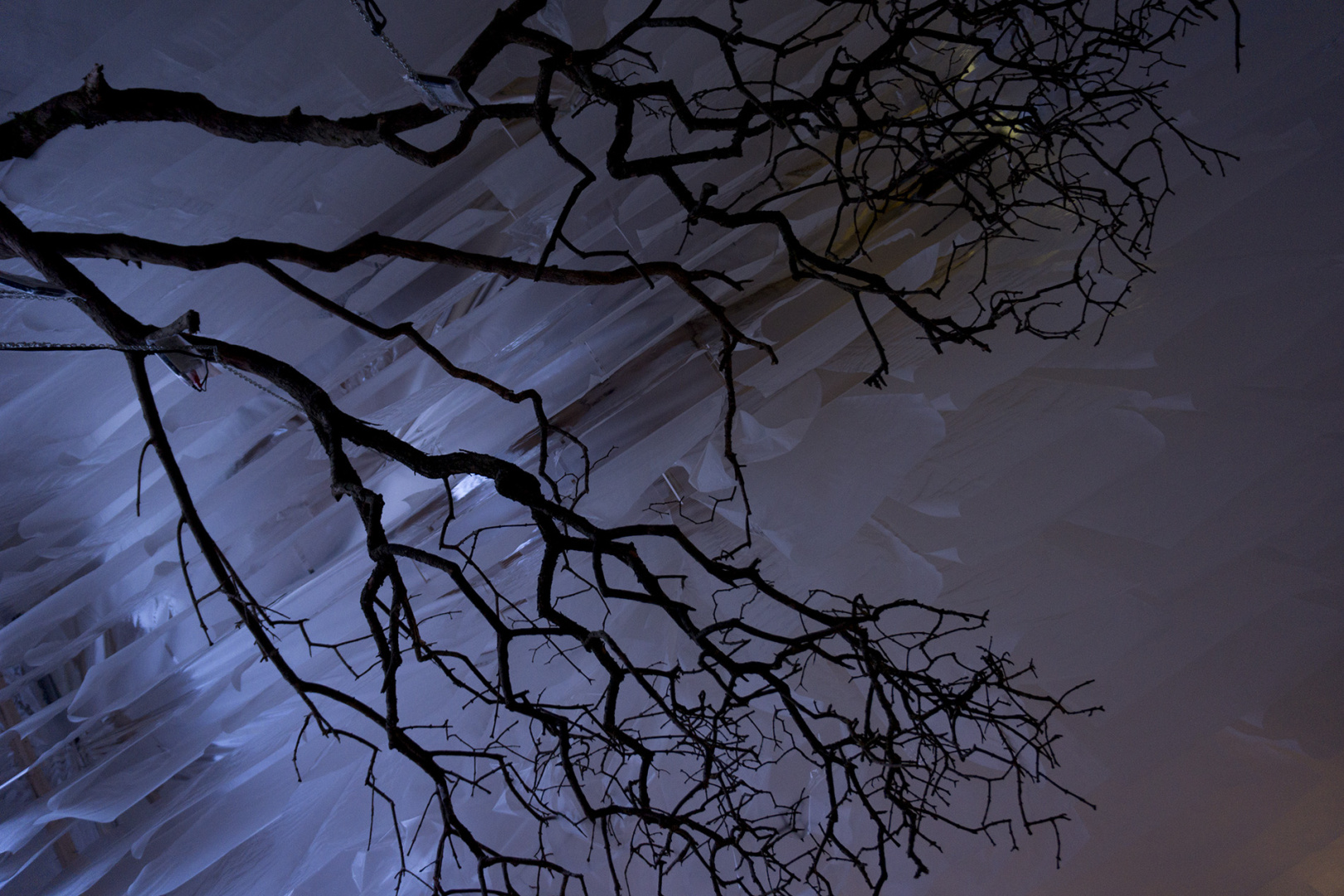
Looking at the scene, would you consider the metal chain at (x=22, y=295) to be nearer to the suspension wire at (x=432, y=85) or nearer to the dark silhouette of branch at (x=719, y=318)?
the dark silhouette of branch at (x=719, y=318)

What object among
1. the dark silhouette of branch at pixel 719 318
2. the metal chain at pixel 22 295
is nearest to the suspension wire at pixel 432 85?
the dark silhouette of branch at pixel 719 318

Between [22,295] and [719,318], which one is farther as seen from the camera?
[719,318]

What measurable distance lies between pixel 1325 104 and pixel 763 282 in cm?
78

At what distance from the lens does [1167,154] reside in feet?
3.16

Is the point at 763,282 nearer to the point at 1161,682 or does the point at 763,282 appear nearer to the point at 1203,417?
the point at 1203,417

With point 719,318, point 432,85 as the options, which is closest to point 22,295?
point 432,85

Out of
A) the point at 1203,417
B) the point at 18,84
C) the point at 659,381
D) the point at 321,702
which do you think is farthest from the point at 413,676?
the point at 1203,417

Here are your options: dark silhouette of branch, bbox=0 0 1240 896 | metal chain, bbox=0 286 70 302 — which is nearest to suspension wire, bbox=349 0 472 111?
dark silhouette of branch, bbox=0 0 1240 896

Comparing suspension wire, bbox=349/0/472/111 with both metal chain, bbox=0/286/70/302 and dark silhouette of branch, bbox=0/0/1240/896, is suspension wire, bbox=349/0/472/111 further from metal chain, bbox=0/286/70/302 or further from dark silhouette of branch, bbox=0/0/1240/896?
metal chain, bbox=0/286/70/302

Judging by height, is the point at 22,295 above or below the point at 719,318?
above

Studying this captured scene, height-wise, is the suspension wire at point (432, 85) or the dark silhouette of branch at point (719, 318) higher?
the suspension wire at point (432, 85)

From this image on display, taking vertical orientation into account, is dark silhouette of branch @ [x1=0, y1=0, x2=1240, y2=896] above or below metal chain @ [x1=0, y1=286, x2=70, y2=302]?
below

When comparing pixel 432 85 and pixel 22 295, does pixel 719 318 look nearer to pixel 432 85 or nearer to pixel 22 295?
A: pixel 432 85

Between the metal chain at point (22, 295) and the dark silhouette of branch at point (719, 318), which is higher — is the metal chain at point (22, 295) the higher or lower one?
the higher one
